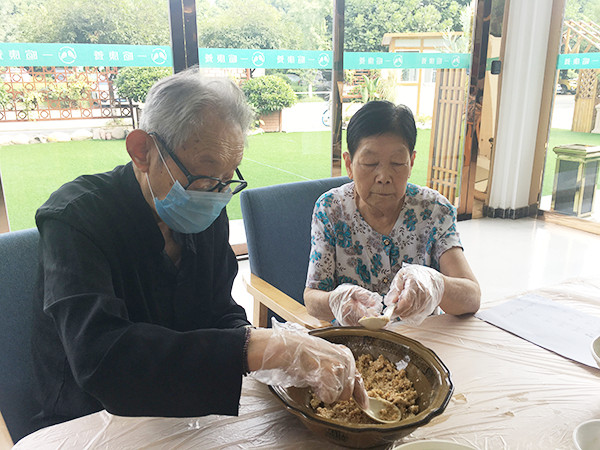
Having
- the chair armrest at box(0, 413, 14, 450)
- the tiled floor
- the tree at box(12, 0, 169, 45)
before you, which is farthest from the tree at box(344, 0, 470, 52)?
the chair armrest at box(0, 413, 14, 450)

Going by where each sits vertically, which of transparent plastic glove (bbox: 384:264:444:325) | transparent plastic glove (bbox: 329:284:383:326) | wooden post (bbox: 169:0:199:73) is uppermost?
wooden post (bbox: 169:0:199:73)

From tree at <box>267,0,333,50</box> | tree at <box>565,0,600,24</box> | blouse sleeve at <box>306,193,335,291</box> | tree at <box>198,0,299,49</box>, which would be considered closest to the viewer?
blouse sleeve at <box>306,193,335,291</box>

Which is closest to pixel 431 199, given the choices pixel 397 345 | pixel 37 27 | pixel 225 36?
pixel 397 345

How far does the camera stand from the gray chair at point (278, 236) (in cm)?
175

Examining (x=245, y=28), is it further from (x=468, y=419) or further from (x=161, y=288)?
(x=468, y=419)

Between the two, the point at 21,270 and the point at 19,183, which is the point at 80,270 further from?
the point at 19,183

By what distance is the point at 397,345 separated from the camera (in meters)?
1.07

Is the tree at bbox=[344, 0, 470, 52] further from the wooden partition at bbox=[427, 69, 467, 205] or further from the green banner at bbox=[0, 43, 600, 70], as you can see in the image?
the wooden partition at bbox=[427, 69, 467, 205]

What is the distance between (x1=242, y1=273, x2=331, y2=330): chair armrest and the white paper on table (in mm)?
478

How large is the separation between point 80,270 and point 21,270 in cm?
33

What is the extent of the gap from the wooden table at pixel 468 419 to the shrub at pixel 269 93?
9.20ft

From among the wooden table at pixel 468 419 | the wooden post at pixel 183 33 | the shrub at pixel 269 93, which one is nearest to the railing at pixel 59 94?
the wooden post at pixel 183 33

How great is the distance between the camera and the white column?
4406 millimetres

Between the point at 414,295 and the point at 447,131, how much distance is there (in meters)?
3.76
